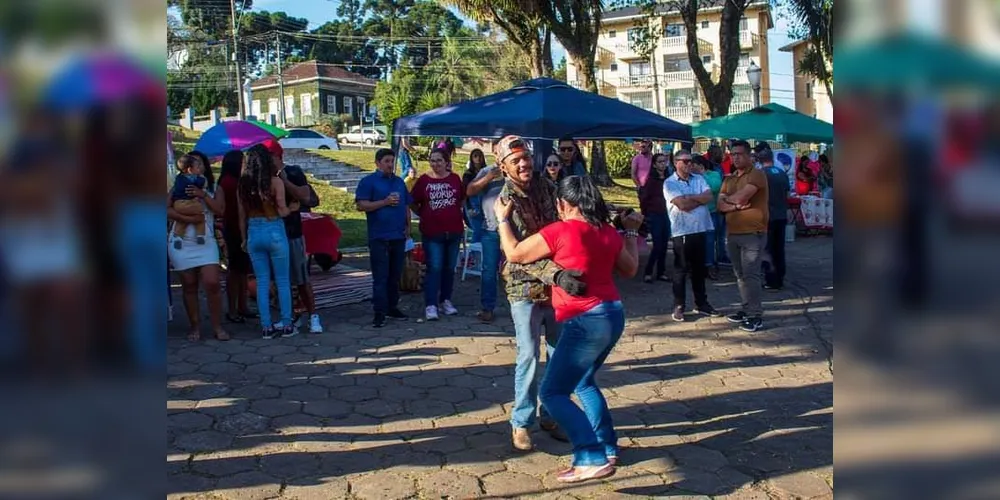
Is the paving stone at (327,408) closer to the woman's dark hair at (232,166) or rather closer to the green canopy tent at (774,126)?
the woman's dark hair at (232,166)

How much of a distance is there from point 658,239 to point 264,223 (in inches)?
180

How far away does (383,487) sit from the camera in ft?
12.8

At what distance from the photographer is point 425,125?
8.05m

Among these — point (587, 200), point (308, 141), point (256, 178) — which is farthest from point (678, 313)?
point (308, 141)

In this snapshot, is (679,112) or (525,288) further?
(679,112)

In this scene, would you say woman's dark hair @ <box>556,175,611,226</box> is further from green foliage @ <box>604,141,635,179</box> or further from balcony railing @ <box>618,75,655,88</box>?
balcony railing @ <box>618,75,655,88</box>

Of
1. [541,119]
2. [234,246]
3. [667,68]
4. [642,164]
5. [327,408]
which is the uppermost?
[667,68]

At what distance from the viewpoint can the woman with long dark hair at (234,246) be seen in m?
7.07

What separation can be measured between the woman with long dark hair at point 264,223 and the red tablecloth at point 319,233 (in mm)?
2324

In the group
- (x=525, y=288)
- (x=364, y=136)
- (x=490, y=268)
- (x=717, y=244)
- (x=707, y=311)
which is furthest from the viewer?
(x=364, y=136)

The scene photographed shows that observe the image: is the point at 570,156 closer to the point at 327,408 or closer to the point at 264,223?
the point at 264,223

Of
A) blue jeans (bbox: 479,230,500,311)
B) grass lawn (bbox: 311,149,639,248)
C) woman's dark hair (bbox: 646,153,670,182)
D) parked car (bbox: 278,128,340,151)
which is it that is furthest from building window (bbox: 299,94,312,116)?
blue jeans (bbox: 479,230,500,311)

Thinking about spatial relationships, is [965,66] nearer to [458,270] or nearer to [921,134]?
[921,134]

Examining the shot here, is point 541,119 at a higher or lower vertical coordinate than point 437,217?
higher
